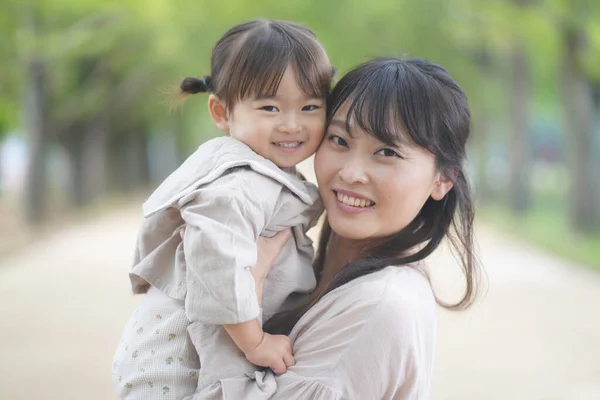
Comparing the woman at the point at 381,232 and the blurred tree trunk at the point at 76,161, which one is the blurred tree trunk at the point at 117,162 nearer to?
the blurred tree trunk at the point at 76,161

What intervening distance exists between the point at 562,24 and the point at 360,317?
10.5m

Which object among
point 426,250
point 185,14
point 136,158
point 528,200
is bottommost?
point 136,158

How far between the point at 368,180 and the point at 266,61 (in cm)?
44

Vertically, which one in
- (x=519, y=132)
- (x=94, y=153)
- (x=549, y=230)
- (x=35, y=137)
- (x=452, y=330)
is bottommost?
(x=94, y=153)

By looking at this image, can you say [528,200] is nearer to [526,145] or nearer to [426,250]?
[526,145]

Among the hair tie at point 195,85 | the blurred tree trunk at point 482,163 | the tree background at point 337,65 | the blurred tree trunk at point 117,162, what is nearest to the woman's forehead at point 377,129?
the hair tie at point 195,85

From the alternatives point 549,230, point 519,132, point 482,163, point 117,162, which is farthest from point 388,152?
point 117,162

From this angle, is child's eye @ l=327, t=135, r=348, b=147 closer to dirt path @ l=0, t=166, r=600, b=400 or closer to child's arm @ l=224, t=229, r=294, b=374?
child's arm @ l=224, t=229, r=294, b=374

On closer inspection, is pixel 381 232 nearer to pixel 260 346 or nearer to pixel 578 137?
pixel 260 346

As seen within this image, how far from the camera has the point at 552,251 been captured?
11.1m

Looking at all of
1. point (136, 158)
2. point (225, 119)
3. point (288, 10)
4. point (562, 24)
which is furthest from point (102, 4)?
point (136, 158)

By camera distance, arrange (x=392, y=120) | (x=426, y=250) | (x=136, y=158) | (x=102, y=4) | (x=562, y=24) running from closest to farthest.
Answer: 1. (x=392, y=120)
2. (x=426, y=250)
3. (x=562, y=24)
4. (x=102, y=4)
5. (x=136, y=158)

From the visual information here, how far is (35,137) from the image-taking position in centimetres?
1472

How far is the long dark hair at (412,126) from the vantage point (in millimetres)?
1940
